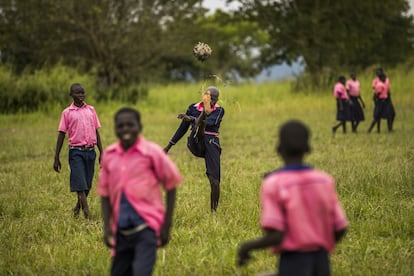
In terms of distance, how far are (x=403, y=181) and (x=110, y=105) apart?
79.7ft

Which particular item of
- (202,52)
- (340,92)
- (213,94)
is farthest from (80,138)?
(340,92)

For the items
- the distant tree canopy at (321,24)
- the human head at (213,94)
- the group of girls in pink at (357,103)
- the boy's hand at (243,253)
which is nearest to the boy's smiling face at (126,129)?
the boy's hand at (243,253)

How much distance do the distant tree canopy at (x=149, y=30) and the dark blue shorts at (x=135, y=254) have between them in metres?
30.0

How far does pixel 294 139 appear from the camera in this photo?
11.6ft

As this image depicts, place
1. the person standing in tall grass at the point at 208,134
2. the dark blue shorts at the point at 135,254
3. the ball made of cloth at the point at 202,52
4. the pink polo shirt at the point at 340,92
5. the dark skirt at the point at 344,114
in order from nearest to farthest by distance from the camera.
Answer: the dark blue shorts at the point at 135,254 < the person standing in tall grass at the point at 208,134 < the ball made of cloth at the point at 202,52 < the dark skirt at the point at 344,114 < the pink polo shirt at the point at 340,92

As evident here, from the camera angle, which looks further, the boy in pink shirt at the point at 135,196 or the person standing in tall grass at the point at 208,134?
the person standing in tall grass at the point at 208,134

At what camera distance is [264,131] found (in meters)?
21.0

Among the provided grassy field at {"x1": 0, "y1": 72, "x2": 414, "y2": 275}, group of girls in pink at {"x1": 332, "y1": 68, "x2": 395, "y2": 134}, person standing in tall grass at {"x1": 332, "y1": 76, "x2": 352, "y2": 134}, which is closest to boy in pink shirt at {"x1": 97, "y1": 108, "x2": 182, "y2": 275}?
grassy field at {"x1": 0, "y1": 72, "x2": 414, "y2": 275}

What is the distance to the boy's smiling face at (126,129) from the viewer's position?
425 cm

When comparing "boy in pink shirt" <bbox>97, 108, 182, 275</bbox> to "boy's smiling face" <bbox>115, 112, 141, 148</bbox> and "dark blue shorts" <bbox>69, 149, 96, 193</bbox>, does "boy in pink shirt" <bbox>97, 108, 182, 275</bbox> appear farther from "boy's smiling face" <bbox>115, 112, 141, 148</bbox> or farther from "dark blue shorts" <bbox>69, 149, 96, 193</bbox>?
"dark blue shorts" <bbox>69, 149, 96, 193</bbox>

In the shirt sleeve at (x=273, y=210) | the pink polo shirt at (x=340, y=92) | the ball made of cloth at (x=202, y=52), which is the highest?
the pink polo shirt at (x=340, y=92)

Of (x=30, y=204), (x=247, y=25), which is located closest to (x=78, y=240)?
(x=30, y=204)

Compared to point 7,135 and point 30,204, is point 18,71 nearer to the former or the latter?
point 7,135

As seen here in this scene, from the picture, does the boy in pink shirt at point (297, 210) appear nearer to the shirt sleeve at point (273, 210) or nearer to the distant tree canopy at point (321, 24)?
the shirt sleeve at point (273, 210)
